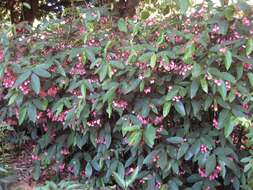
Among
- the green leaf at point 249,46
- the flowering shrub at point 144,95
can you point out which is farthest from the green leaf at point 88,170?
the green leaf at point 249,46

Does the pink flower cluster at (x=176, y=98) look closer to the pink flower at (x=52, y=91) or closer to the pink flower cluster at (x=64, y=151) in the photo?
the pink flower at (x=52, y=91)

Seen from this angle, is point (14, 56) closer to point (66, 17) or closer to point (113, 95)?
point (66, 17)

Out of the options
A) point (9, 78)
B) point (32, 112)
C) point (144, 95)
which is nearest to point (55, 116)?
point (32, 112)

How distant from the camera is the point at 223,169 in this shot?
251 cm

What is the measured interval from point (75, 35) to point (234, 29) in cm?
108

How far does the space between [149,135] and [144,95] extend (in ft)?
0.81

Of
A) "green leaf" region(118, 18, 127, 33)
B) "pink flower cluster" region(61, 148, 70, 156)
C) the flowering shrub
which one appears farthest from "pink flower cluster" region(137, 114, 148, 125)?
"pink flower cluster" region(61, 148, 70, 156)

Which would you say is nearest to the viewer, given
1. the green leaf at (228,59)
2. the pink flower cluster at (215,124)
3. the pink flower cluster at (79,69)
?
the green leaf at (228,59)

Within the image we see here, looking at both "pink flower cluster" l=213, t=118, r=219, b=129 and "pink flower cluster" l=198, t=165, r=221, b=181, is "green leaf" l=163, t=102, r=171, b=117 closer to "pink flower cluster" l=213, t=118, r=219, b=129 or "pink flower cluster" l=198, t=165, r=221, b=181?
"pink flower cluster" l=213, t=118, r=219, b=129

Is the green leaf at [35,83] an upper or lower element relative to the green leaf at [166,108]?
upper

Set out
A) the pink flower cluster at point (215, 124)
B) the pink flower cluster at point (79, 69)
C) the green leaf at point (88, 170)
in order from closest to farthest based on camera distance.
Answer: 1. the pink flower cluster at point (215, 124)
2. the pink flower cluster at point (79, 69)
3. the green leaf at point (88, 170)

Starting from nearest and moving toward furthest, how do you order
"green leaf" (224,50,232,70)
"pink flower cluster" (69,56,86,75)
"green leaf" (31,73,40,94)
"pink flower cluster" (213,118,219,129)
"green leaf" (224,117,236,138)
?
"green leaf" (224,50,232,70) < "green leaf" (224,117,236,138) < "pink flower cluster" (213,118,219,129) < "green leaf" (31,73,40,94) < "pink flower cluster" (69,56,86,75)

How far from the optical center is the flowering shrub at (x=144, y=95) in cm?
246

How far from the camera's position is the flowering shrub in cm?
246
